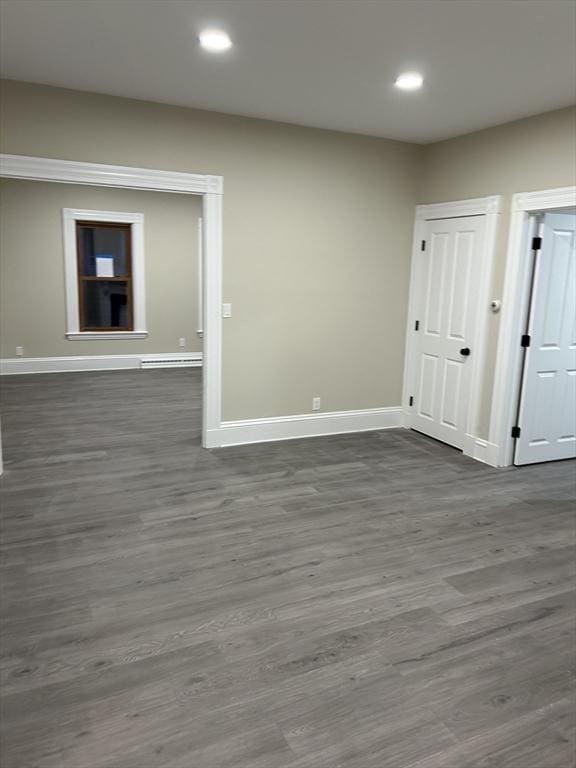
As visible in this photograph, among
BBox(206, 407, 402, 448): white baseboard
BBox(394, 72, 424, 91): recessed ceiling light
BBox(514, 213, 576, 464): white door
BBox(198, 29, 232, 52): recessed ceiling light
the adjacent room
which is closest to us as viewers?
the adjacent room

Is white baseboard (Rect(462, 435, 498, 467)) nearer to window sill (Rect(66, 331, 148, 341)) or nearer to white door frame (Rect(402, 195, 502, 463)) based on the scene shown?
white door frame (Rect(402, 195, 502, 463))

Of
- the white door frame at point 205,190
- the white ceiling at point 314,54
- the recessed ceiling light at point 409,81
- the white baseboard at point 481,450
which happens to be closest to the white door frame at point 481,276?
the white baseboard at point 481,450

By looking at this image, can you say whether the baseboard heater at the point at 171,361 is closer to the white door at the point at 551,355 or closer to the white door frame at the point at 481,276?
the white door frame at the point at 481,276

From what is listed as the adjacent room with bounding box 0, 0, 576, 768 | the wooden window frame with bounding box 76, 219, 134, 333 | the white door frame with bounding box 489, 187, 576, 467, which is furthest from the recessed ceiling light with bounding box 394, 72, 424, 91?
the wooden window frame with bounding box 76, 219, 134, 333

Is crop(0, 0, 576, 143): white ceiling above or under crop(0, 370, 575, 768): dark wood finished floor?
above

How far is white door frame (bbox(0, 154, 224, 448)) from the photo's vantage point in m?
3.89

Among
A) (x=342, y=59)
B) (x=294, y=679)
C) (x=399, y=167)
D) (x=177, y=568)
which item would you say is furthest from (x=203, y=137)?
(x=294, y=679)

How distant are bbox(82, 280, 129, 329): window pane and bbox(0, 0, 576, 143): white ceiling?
4.76 m

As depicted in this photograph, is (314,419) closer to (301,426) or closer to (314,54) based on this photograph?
(301,426)

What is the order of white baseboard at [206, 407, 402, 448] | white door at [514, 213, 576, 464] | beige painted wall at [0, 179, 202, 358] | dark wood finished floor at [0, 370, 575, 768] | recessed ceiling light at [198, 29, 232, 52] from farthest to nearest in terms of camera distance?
beige painted wall at [0, 179, 202, 358]
white baseboard at [206, 407, 402, 448]
white door at [514, 213, 576, 464]
recessed ceiling light at [198, 29, 232, 52]
dark wood finished floor at [0, 370, 575, 768]

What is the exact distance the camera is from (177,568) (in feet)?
9.50

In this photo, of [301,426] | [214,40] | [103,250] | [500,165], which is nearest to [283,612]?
[301,426]

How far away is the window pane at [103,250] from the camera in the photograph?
8.19m

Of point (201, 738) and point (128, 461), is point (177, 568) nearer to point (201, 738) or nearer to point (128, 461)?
point (201, 738)
